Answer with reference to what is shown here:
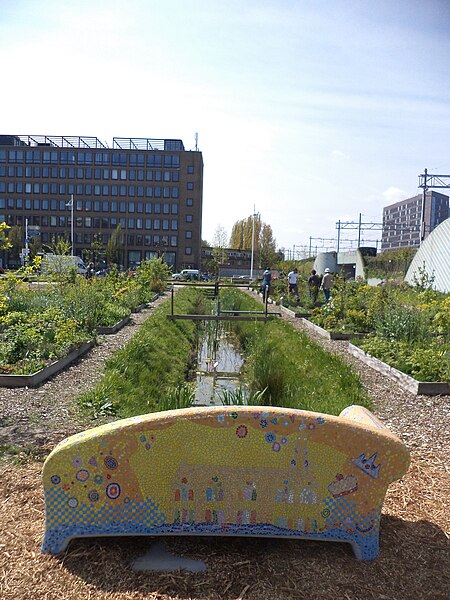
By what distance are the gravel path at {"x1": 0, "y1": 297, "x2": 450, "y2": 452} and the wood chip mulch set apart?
148cm

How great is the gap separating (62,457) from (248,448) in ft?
3.32

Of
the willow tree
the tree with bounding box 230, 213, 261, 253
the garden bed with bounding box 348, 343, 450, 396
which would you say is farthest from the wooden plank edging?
the tree with bounding box 230, 213, 261, 253

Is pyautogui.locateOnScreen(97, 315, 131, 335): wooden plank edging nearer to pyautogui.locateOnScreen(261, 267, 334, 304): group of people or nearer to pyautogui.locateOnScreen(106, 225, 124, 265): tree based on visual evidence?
pyautogui.locateOnScreen(261, 267, 334, 304): group of people

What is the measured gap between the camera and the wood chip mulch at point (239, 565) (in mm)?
2736

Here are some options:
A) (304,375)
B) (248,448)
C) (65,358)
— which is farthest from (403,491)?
(65,358)

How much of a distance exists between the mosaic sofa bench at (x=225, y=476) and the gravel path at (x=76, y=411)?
227 cm

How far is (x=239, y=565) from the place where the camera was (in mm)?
2979

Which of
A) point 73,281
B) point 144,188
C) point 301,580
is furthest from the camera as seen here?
point 144,188

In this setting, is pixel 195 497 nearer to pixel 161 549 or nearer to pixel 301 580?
pixel 161 549

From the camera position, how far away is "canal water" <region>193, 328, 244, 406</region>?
34.7ft

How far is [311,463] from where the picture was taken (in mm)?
2918

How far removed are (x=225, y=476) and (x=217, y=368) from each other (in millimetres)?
10600

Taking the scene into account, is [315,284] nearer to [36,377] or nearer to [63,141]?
[36,377]

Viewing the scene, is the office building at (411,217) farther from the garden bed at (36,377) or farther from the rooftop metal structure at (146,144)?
the garden bed at (36,377)
